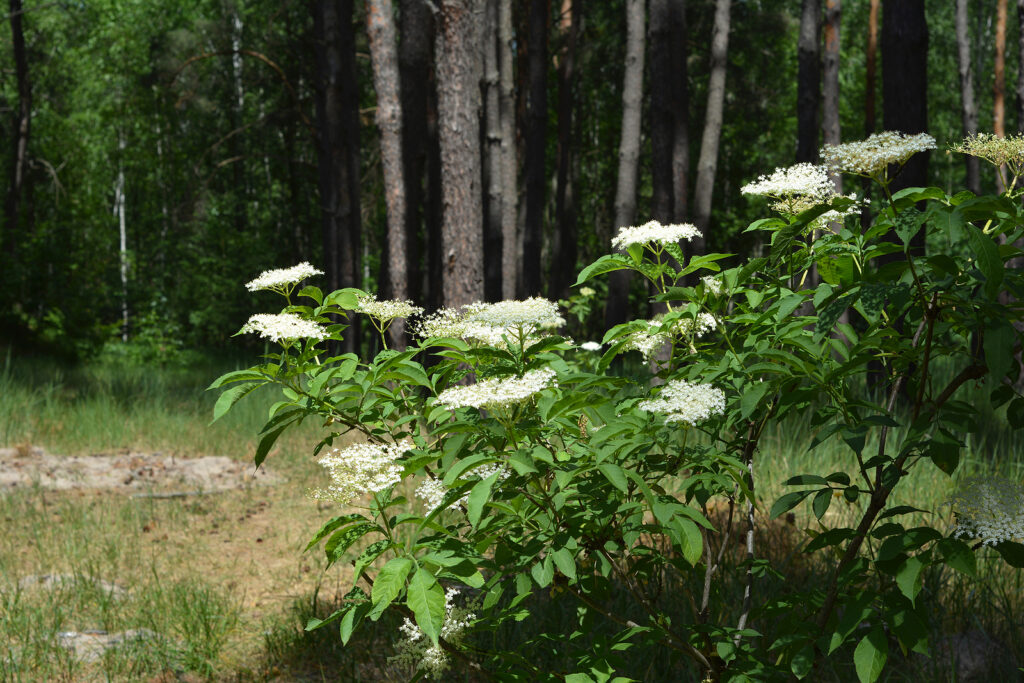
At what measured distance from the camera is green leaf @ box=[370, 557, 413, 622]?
1709 mm

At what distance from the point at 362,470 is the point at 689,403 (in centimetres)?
83

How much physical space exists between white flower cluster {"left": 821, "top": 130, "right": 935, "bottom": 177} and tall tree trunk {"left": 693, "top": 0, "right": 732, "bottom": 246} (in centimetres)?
1188

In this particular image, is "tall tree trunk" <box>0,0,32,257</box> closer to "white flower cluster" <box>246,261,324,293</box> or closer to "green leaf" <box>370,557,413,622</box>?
"white flower cluster" <box>246,261,324,293</box>

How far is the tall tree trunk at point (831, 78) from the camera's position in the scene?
13.0m

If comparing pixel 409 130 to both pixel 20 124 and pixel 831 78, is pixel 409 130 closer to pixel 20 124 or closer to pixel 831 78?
pixel 831 78

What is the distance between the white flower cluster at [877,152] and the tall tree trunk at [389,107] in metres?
7.70

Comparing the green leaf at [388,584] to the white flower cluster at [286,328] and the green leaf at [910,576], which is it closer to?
the white flower cluster at [286,328]

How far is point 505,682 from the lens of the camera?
2.08 m

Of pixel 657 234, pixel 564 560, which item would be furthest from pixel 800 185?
pixel 564 560

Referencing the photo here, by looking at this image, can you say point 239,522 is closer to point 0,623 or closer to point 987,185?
point 0,623

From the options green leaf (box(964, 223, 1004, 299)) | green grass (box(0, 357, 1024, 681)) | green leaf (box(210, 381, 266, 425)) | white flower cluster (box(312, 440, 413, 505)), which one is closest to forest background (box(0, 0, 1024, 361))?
green leaf (box(964, 223, 1004, 299))

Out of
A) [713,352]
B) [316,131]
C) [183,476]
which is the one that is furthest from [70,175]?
[713,352]

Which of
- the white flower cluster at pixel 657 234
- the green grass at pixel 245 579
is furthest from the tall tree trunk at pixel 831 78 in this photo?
the white flower cluster at pixel 657 234

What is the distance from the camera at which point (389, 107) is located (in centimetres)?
916
